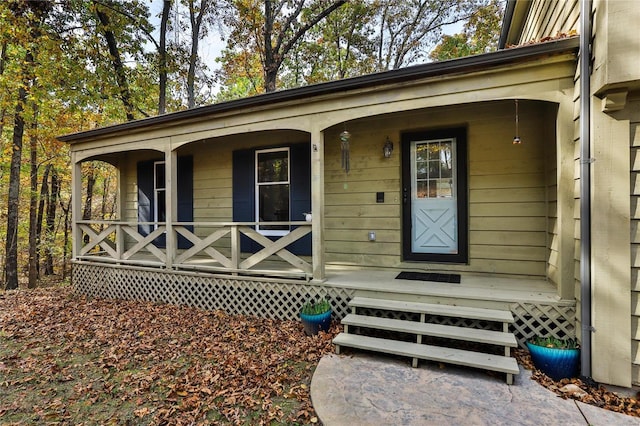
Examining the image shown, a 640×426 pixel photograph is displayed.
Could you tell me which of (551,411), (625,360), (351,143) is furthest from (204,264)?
(625,360)

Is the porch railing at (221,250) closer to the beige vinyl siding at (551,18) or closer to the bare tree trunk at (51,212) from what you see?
the beige vinyl siding at (551,18)

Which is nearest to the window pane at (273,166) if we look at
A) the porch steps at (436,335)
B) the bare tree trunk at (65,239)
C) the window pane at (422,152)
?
the window pane at (422,152)

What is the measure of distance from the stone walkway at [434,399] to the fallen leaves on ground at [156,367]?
0.26 meters

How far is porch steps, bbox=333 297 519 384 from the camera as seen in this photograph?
110 inches

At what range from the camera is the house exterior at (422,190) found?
258cm

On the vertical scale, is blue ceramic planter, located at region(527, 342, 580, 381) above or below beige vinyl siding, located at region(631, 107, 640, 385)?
below

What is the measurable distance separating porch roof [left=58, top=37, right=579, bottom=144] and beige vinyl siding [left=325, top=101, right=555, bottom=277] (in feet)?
3.67

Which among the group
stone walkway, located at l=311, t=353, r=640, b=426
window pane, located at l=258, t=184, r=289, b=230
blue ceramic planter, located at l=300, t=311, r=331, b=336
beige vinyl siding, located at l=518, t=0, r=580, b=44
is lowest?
stone walkway, located at l=311, t=353, r=640, b=426

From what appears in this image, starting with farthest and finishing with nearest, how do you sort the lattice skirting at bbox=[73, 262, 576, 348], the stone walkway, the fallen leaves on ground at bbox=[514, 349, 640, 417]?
the lattice skirting at bbox=[73, 262, 576, 348] → the fallen leaves on ground at bbox=[514, 349, 640, 417] → the stone walkway

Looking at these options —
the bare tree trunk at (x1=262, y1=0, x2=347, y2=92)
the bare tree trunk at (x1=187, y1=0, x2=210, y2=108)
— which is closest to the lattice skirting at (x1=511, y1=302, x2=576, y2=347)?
the bare tree trunk at (x1=262, y1=0, x2=347, y2=92)

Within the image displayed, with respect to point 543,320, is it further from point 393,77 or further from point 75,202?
point 75,202

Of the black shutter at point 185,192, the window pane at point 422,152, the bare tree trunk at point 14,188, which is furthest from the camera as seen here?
the bare tree trunk at point 14,188

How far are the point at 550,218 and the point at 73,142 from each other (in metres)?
8.12

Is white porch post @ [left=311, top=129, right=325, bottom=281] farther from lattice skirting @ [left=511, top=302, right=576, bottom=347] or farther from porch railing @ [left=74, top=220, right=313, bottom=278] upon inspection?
lattice skirting @ [left=511, top=302, right=576, bottom=347]
